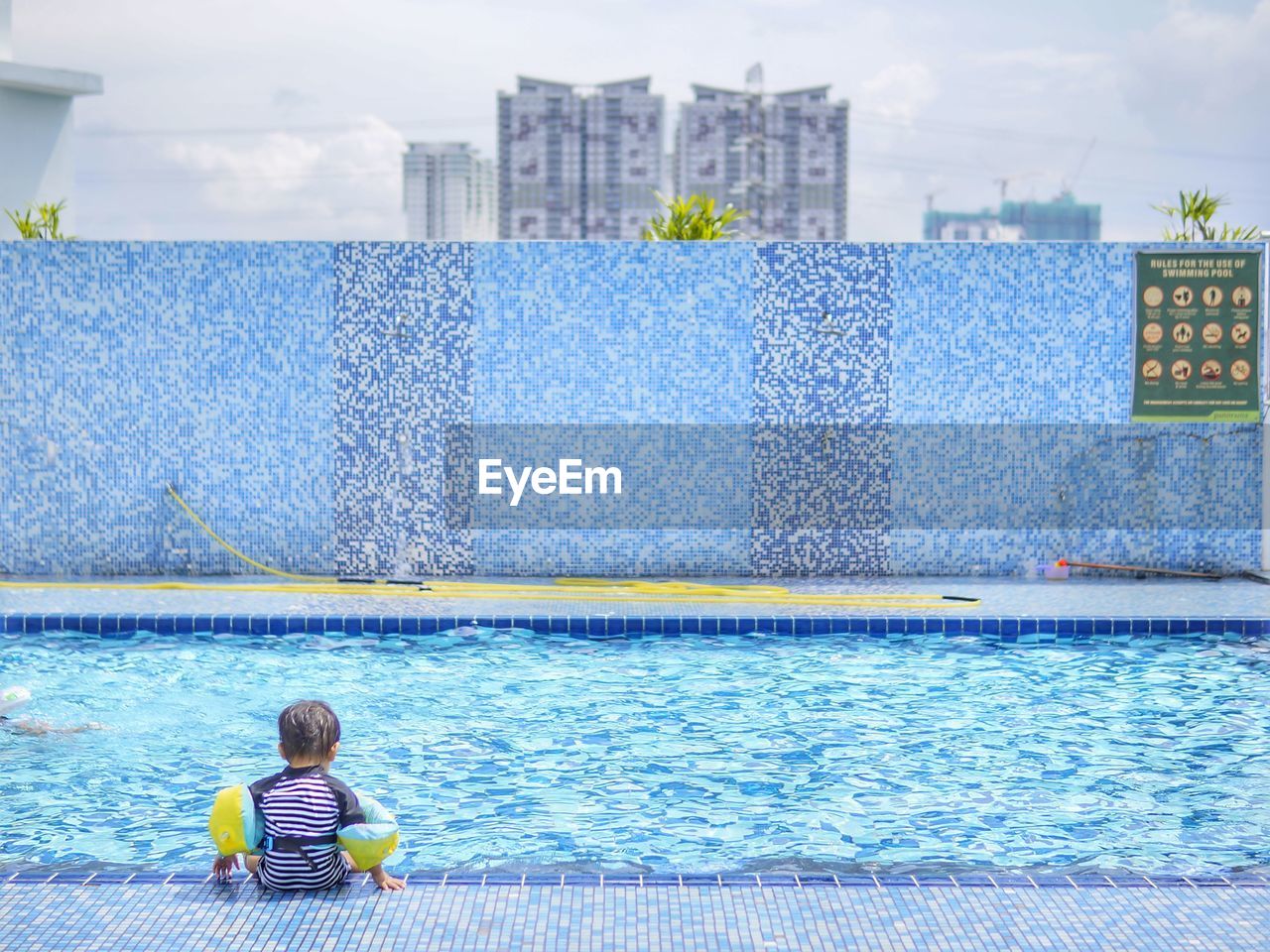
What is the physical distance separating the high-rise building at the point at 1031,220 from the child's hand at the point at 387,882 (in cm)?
10064

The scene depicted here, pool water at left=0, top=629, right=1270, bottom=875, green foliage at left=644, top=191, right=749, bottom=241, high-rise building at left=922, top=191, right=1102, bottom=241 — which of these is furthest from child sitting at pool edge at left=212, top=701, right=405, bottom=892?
high-rise building at left=922, top=191, right=1102, bottom=241

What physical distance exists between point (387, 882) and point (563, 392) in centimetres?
578

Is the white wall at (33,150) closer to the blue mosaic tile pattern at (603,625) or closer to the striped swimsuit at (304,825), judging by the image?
the blue mosaic tile pattern at (603,625)

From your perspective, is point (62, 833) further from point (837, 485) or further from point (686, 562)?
point (837, 485)

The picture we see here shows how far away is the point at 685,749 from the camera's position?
5508 millimetres

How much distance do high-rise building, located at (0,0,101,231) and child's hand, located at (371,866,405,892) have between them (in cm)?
1017

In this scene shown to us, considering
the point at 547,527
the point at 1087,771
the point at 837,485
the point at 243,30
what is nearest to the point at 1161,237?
the point at 837,485

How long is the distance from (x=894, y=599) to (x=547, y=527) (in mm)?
2297

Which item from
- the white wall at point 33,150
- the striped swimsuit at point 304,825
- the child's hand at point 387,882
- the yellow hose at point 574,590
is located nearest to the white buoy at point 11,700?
the striped swimsuit at point 304,825

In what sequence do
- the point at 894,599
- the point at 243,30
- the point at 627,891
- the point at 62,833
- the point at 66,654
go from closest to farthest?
the point at 627,891 < the point at 62,833 < the point at 66,654 < the point at 894,599 < the point at 243,30

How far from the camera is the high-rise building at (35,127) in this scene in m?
12.1

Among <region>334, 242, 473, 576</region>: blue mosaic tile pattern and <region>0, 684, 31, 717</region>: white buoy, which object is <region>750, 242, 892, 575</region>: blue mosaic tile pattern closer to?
<region>334, 242, 473, 576</region>: blue mosaic tile pattern

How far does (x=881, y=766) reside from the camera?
5.25m

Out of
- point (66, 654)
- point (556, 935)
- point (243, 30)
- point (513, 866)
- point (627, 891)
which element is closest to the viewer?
point (556, 935)
